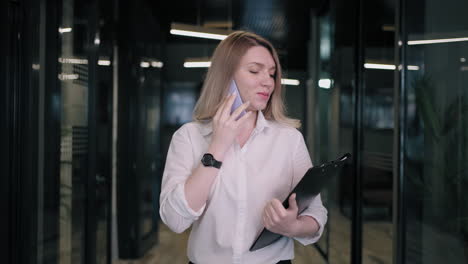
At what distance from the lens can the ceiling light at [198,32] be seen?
516cm

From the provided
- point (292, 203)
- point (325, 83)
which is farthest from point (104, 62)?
point (292, 203)

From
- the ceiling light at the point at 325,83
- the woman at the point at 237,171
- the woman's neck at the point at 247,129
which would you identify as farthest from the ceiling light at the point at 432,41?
the ceiling light at the point at 325,83

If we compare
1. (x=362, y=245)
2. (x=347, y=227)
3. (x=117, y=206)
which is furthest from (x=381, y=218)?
(x=117, y=206)

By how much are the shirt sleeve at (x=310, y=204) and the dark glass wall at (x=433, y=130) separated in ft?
3.93

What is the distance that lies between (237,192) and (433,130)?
1.58 metres

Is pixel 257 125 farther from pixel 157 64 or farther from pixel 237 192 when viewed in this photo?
pixel 157 64

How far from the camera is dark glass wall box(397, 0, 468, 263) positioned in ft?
6.94

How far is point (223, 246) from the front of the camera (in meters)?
1.24

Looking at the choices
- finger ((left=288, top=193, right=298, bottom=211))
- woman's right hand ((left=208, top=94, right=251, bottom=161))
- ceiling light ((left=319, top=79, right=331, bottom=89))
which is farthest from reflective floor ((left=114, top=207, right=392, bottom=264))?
woman's right hand ((left=208, top=94, right=251, bottom=161))

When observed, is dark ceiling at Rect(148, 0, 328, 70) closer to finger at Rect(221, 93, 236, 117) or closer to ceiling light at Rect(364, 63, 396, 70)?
ceiling light at Rect(364, 63, 396, 70)

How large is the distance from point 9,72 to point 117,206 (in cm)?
308

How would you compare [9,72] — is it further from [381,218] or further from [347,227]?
[347,227]

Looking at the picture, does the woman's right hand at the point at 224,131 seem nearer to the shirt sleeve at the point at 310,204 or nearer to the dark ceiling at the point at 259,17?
the shirt sleeve at the point at 310,204

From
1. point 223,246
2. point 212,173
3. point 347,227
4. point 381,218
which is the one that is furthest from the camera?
point 347,227
